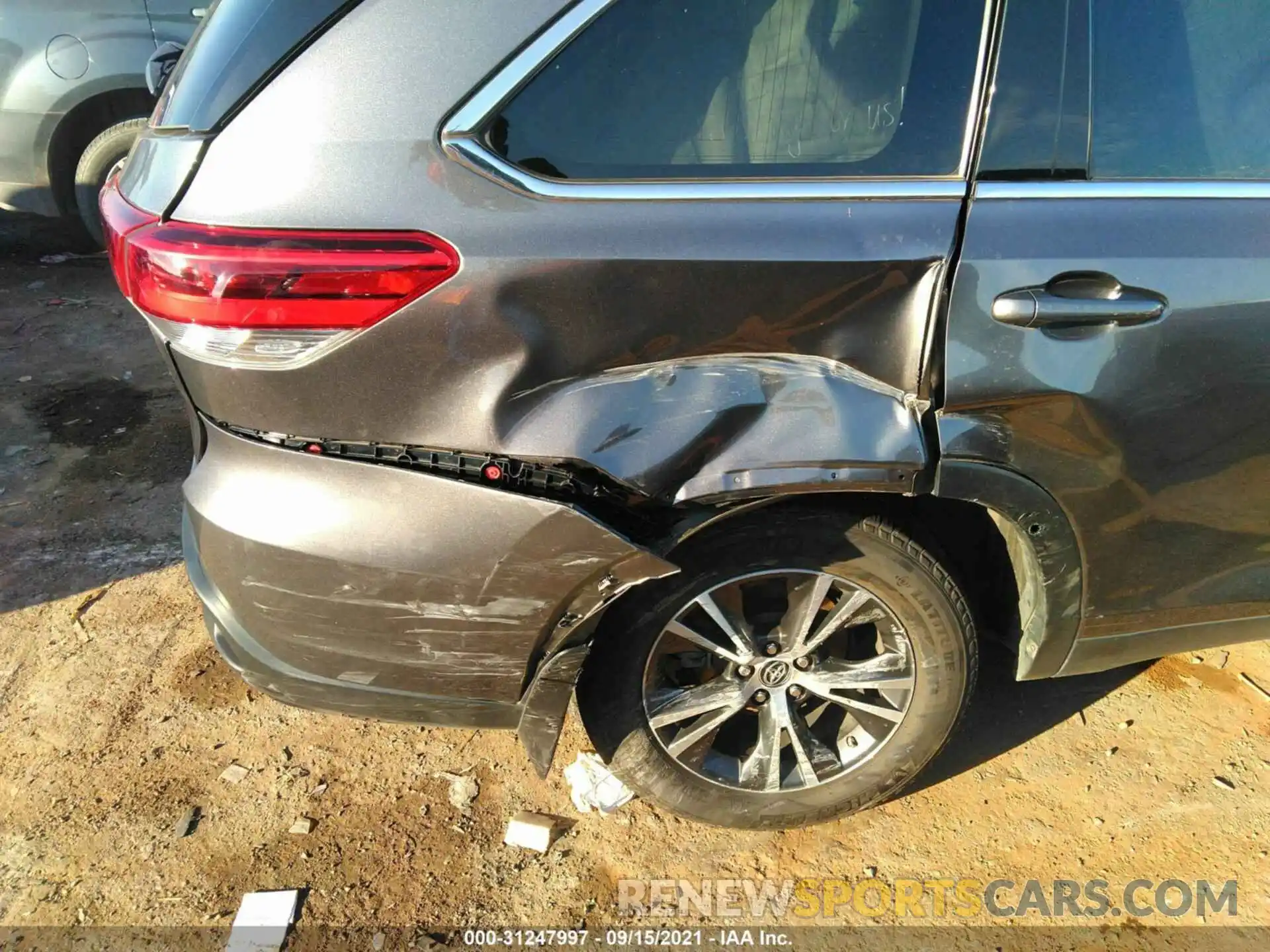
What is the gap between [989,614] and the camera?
7.22ft

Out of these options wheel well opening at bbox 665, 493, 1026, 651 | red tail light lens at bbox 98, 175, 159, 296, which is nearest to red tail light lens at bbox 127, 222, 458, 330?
red tail light lens at bbox 98, 175, 159, 296

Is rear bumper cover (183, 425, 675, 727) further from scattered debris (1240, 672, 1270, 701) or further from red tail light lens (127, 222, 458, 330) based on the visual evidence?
scattered debris (1240, 672, 1270, 701)

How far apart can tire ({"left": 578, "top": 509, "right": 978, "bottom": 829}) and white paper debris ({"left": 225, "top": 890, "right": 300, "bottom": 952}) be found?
81cm

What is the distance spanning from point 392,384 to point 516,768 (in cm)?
128

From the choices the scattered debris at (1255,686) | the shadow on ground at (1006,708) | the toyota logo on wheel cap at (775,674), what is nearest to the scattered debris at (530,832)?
the toyota logo on wheel cap at (775,674)

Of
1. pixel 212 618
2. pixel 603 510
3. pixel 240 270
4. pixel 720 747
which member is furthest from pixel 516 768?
pixel 240 270

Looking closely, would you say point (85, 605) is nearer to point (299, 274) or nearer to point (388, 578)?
point (388, 578)

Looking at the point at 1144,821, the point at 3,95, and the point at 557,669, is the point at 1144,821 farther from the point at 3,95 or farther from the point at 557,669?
the point at 3,95

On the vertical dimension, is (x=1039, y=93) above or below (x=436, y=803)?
above

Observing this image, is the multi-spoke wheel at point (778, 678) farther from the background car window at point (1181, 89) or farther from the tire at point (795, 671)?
the background car window at point (1181, 89)

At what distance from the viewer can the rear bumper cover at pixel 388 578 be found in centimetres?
166

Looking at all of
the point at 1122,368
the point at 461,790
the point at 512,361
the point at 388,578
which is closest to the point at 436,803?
the point at 461,790

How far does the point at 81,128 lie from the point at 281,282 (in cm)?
497

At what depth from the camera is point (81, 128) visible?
17.4 ft
